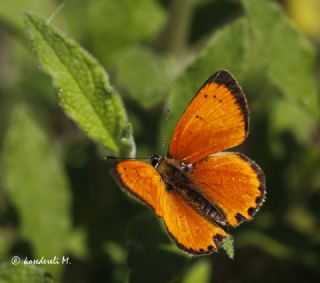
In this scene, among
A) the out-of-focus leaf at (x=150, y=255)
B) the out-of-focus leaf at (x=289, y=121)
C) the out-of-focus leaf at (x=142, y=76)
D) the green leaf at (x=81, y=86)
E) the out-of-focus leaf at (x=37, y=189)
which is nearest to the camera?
the green leaf at (x=81, y=86)

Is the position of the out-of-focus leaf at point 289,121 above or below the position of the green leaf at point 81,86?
below

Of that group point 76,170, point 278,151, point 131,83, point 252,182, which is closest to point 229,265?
point 278,151

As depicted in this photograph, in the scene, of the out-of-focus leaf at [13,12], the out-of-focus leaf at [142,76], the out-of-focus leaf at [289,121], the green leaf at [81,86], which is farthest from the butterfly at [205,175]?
the out-of-focus leaf at [13,12]

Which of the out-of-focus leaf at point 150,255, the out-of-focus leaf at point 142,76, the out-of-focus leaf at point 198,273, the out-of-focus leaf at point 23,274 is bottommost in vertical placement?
the out-of-focus leaf at point 198,273

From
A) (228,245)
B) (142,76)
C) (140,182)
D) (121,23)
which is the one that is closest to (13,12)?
(121,23)

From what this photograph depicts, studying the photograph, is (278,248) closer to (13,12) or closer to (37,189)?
(37,189)

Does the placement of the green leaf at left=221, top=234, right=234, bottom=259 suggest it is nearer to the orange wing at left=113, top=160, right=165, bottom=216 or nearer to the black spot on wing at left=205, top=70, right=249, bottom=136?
the orange wing at left=113, top=160, right=165, bottom=216

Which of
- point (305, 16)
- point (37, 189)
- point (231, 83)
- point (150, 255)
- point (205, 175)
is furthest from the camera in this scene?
point (305, 16)

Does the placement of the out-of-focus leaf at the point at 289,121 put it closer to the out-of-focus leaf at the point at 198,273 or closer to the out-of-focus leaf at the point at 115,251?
the out-of-focus leaf at the point at 198,273
